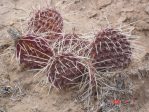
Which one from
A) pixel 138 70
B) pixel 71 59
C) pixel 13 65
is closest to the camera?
pixel 71 59

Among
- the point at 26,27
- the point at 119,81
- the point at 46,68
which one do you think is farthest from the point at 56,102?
the point at 26,27

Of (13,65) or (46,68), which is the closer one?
(46,68)

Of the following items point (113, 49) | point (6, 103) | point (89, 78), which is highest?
point (113, 49)

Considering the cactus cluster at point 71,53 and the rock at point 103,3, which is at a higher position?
the rock at point 103,3

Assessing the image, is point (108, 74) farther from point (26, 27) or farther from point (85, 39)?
point (26, 27)

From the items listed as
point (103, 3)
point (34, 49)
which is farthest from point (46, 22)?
point (103, 3)

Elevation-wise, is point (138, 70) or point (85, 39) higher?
point (85, 39)

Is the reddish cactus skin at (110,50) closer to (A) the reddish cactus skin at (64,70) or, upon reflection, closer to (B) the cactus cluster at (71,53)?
(B) the cactus cluster at (71,53)

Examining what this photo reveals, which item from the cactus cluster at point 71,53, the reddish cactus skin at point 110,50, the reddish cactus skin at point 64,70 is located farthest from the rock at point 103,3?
the reddish cactus skin at point 64,70
